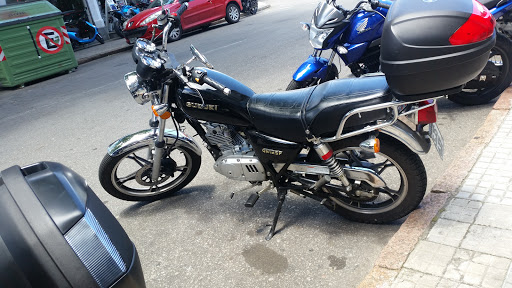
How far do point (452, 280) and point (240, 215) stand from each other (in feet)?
5.40

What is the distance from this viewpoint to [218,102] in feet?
9.94

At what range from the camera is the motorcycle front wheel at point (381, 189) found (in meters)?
2.75

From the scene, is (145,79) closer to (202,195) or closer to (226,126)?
(226,126)

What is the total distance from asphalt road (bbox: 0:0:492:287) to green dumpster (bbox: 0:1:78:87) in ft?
10.8

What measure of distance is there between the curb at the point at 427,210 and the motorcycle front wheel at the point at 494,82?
0.40m

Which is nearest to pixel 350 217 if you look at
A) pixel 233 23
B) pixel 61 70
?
pixel 61 70

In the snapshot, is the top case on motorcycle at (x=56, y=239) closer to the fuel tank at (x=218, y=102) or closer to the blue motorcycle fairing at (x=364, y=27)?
the fuel tank at (x=218, y=102)

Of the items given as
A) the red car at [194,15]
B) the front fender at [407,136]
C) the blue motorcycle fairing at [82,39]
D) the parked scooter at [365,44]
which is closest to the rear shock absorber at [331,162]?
the front fender at [407,136]

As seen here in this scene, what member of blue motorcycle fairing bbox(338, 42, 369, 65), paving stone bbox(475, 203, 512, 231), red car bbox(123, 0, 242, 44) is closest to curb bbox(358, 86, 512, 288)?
paving stone bbox(475, 203, 512, 231)

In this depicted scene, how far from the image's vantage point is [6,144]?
6.13m

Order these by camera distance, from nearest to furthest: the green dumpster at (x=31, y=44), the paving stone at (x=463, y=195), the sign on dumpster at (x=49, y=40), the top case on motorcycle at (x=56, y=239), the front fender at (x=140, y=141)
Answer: the top case on motorcycle at (x=56, y=239)
the paving stone at (x=463, y=195)
the front fender at (x=140, y=141)
the green dumpster at (x=31, y=44)
the sign on dumpster at (x=49, y=40)

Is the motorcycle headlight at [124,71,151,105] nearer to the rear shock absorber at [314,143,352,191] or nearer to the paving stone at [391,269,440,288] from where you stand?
the rear shock absorber at [314,143,352,191]

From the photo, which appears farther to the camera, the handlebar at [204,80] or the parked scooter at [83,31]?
the parked scooter at [83,31]

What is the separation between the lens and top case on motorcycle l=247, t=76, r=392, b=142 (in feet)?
8.60
